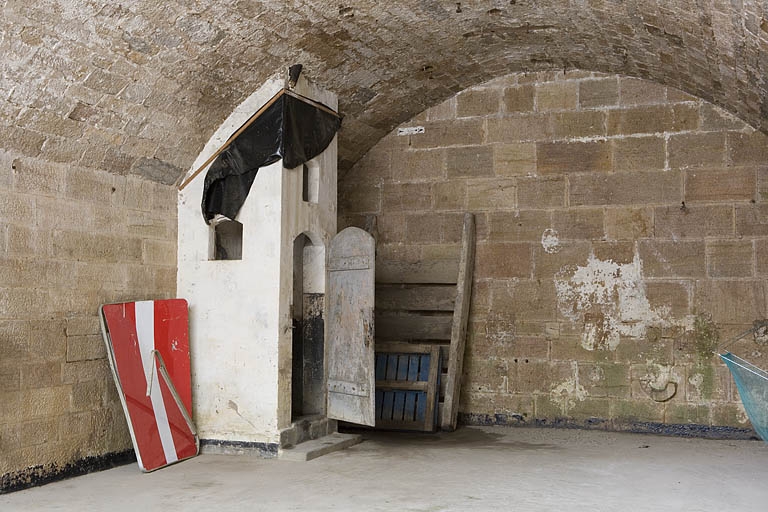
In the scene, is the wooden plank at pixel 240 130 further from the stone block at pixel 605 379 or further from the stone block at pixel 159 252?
the stone block at pixel 605 379

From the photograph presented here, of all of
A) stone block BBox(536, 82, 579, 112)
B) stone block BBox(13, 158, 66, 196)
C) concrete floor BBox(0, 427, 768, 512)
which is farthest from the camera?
stone block BBox(536, 82, 579, 112)

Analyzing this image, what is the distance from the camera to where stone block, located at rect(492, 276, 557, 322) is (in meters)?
6.85

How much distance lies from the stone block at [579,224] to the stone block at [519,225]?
0.09 metres

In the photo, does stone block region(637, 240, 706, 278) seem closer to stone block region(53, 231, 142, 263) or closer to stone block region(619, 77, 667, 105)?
stone block region(619, 77, 667, 105)

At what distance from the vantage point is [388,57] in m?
5.95

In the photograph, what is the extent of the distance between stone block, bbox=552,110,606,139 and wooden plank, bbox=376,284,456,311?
62.3 inches

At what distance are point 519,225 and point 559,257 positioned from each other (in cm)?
43

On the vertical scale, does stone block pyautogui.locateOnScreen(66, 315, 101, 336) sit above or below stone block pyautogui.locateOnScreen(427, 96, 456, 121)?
below

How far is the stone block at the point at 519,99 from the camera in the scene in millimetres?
6992

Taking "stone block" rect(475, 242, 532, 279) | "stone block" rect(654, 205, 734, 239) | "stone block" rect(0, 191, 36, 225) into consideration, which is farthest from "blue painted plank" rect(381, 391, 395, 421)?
"stone block" rect(0, 191, 36, 225)

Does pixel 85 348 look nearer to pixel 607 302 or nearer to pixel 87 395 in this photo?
pixel 87 395

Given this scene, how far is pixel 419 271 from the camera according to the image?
286 inches

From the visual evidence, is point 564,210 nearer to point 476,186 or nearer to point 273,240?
point 476,186

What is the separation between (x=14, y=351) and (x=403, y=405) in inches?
132
